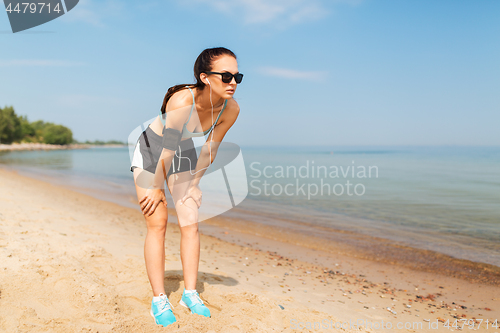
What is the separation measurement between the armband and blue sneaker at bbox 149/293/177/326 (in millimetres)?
1181

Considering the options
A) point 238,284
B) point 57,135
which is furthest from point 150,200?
point 57,135

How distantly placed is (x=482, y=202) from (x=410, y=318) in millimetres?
8938

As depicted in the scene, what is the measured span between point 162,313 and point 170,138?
131cm

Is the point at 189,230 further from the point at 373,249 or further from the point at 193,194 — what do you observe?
the point at 373,249

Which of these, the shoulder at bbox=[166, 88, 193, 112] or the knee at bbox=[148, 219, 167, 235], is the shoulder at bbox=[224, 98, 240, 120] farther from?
the knee at bbox=[148, 219, 167, 235]

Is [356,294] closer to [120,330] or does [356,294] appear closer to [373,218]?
[120,330]

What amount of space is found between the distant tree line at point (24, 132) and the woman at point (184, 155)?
86.0 meters

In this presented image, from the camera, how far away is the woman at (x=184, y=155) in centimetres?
236

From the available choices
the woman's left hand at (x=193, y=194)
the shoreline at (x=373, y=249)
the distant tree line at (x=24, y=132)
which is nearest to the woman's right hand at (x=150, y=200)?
the woman's left hand at (x=193, y=194)

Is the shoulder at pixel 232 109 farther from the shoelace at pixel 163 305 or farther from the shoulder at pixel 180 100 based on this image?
the shoelace at pixel 163 305

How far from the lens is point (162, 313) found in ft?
7.91

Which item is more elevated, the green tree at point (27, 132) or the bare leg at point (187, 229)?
the green tree at point (27, 132)

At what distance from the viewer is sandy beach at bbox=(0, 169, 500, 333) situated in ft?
7.77

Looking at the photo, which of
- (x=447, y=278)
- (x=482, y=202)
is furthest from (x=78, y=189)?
(x=482, y=202)
